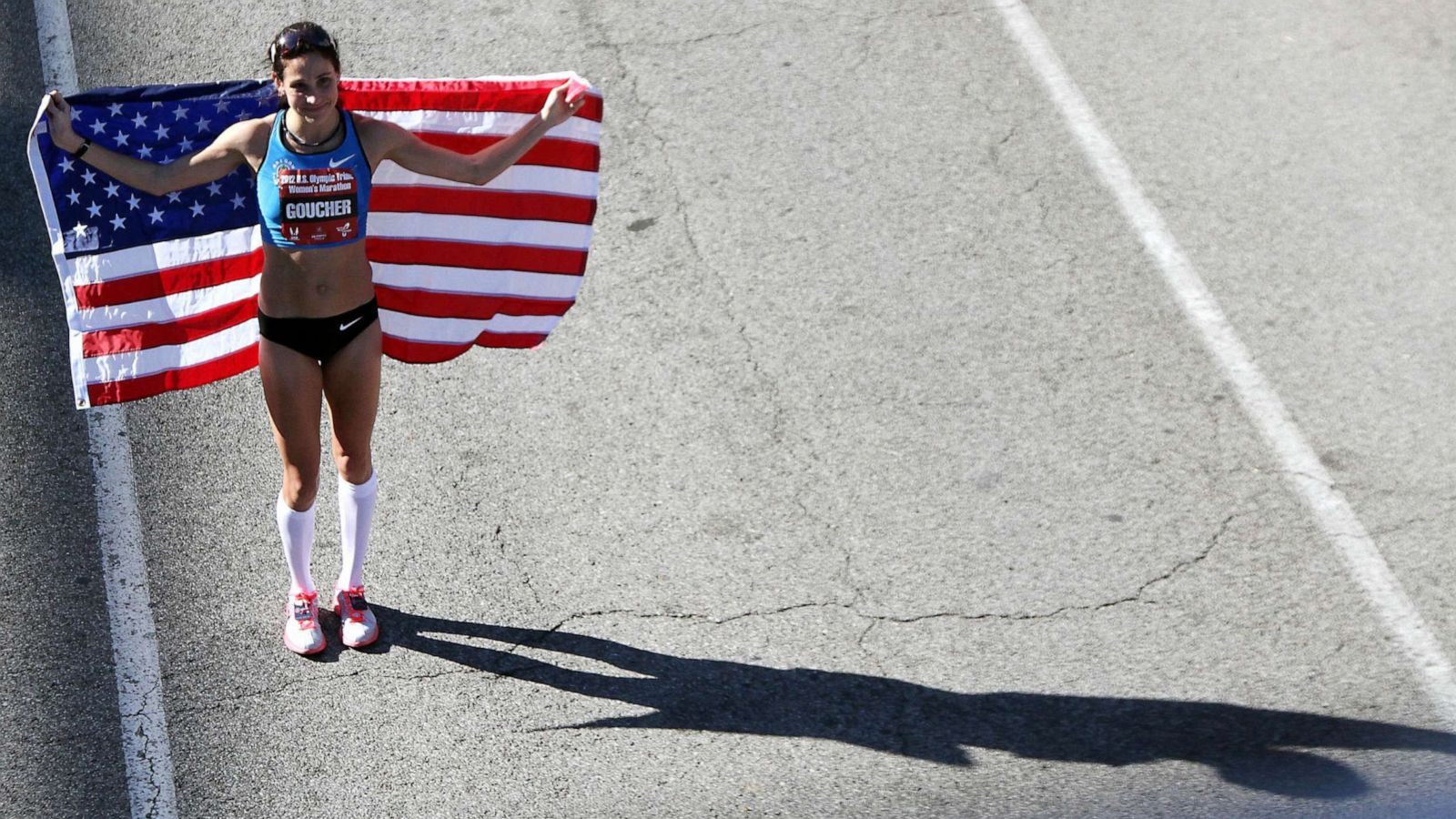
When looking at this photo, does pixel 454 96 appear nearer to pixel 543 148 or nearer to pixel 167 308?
pixel 543 148

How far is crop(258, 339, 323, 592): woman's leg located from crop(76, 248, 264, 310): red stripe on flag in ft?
1.07

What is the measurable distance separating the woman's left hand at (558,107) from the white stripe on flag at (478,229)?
0.54 metres

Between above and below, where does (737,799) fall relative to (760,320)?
below

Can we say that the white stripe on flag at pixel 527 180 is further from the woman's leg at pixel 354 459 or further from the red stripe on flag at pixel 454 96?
the woman's leg at pixel 354 459

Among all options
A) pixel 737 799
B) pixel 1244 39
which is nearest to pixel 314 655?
pixel 737 799

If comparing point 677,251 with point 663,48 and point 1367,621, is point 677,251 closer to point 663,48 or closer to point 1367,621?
point 663,48

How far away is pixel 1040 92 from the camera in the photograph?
912 cm

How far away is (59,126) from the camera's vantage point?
524 cm

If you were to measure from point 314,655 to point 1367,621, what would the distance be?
4.39 metres

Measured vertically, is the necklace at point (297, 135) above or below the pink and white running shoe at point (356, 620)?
above

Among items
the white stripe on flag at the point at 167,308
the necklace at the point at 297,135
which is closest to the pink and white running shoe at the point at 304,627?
the white stripe on flag at the point at 167,308

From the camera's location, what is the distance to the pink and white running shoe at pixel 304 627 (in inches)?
238

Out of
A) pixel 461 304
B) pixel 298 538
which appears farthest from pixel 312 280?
pixel 298 538

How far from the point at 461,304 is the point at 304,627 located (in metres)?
1.45
